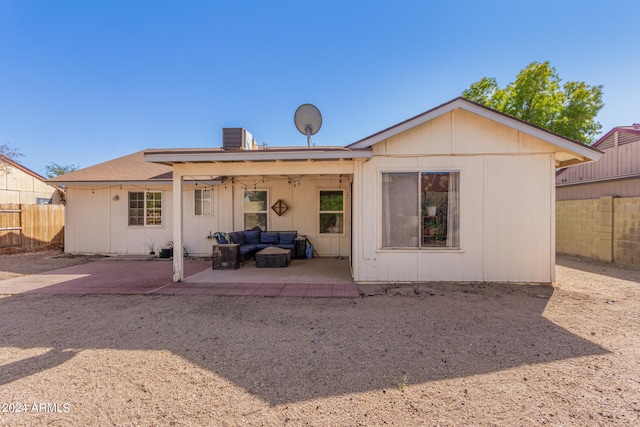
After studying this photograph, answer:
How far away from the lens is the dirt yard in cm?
216

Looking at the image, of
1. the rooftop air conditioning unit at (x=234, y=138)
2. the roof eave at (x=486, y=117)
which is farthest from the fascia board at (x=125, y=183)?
the roof eave at (x=486, y=117)

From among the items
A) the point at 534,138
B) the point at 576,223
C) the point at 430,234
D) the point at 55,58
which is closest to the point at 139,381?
the point at 430,234

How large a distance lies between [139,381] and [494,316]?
4.55 m

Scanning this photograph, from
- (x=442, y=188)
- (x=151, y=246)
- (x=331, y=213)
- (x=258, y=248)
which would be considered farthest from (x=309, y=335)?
(x=151, y=246)

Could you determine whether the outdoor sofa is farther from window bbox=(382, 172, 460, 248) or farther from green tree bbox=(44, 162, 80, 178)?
green tree bbox=(44, 162, 80, 178)

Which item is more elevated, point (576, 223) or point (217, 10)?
point (217, 10)

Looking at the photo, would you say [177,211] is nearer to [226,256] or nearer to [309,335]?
[226,256]

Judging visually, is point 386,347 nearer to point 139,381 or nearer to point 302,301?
point 302,301

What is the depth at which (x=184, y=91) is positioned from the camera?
11922 millimetres

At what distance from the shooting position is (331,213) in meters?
9.66

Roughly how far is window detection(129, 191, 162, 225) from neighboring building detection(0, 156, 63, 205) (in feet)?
23.5

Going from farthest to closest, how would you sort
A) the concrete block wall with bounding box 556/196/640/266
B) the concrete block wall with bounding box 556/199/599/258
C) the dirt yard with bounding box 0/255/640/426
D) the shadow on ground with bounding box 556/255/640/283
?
the concrete block wall with bounding box 556/199/599/258
the concrete block wall with bounding box 556/196/640/266
the shadow on ground with bounding box 556/255/640/283
the dirt yard with bounding box 0/255/640/426

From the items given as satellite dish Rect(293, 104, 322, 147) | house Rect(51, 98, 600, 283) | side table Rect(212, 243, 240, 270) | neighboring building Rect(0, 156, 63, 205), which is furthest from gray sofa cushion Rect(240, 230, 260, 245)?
neighboring building Rect(0, 156, 63, 205)

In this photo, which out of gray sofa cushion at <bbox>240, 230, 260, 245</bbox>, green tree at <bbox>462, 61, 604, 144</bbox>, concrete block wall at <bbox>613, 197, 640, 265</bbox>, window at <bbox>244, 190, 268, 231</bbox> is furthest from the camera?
green tree at <bbox>462, 61, 604, 144</bbox>
